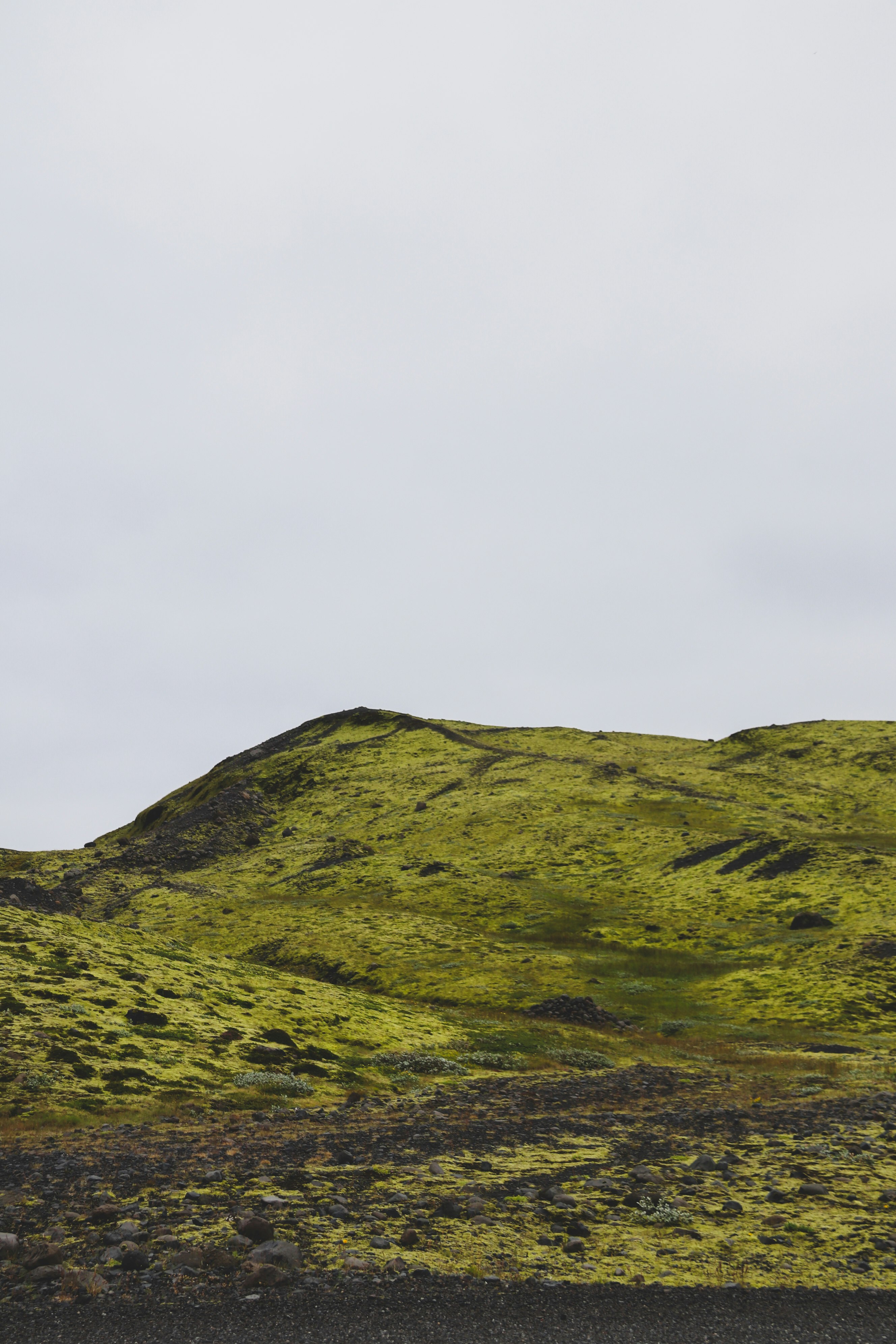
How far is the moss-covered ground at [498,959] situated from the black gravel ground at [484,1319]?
719mm

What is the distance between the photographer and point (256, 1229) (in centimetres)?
1007

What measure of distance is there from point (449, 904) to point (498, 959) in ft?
58.1

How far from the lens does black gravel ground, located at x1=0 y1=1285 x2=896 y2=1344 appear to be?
→ 7859 mm

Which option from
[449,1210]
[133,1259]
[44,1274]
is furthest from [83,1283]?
[449,1210]

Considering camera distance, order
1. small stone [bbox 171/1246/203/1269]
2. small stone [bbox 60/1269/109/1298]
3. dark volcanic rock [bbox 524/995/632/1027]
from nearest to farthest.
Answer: small stone [bbox 60/1269/109/1298], small stone [bbox 171/1246/203/1269], dark volcanic rock [bbox 524/995/632/1027]

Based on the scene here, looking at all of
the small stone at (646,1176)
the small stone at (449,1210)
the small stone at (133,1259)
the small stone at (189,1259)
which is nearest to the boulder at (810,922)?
the small stone at (646,1176)

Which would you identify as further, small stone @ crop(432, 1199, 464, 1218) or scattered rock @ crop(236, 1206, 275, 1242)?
small stone @ crop(432, 1199, 464, 1218)

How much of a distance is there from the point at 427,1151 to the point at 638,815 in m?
76.8

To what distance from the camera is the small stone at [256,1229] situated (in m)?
10.0

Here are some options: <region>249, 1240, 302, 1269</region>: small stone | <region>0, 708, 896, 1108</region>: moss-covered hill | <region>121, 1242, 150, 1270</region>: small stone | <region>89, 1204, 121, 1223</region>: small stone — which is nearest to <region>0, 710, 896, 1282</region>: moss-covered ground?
<region>0, 708, 896, 1108</region>: moss-covered hill

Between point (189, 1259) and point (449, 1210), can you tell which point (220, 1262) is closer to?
point (189, 1259)

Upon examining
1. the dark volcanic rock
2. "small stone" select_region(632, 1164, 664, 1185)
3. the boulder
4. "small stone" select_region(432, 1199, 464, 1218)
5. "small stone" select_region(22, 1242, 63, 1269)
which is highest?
"small stone" select_region(22, 1242, 63, 1269)

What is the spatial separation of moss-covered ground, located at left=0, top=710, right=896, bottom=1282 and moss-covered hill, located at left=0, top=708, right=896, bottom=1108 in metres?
0.28

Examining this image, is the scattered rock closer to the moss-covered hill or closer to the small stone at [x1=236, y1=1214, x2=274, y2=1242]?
the small stone at [x1=236, y1=1214, x2=274, y2=1242]
